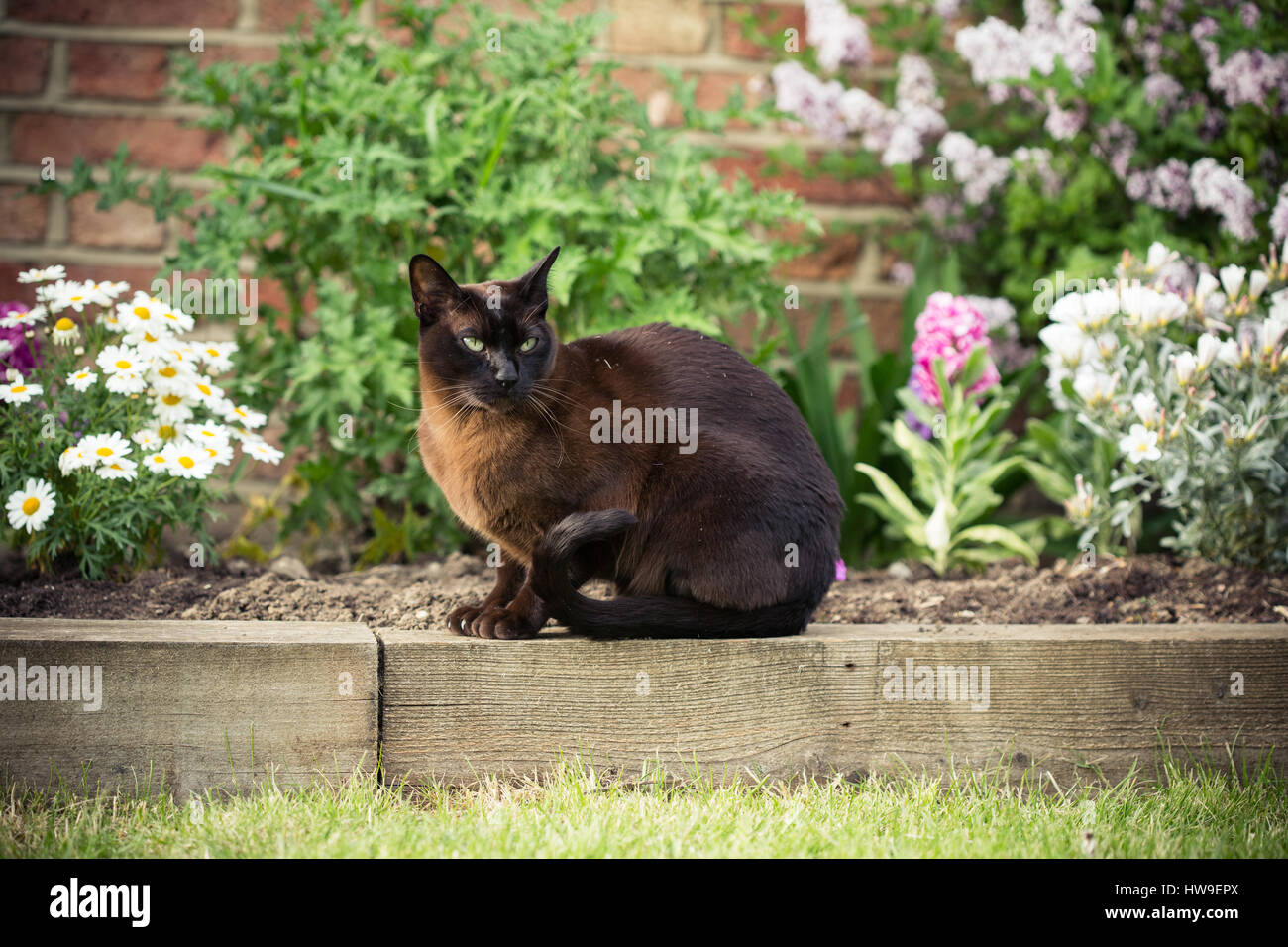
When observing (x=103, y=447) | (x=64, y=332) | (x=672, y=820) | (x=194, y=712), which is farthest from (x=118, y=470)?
(x=672, y=820)

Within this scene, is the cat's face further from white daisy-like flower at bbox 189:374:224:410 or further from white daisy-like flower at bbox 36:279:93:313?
white daisy-like flower at bbox 36:279:93:313

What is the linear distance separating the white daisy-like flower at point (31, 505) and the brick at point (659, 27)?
2149mm

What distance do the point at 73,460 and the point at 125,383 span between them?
0.18 metres

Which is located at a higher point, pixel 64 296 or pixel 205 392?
pixel 64 296

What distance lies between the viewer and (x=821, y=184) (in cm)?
357

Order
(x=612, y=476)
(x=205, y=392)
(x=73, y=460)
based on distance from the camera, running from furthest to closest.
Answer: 1. (x=205, y=392)
2. (x=73, y=460)
3. (x=612, y=476)

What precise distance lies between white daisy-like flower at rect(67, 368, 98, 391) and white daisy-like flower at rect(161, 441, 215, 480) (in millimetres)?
199

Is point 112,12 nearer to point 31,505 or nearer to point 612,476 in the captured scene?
point 31,505

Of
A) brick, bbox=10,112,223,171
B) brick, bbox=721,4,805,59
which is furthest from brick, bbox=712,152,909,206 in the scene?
brick, bbox=10,112,223,171

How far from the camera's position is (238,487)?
3.29 metres

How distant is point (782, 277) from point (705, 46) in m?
0.76

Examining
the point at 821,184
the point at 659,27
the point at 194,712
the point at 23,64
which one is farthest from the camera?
the point at 821,184

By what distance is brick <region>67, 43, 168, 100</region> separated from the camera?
3203 mm

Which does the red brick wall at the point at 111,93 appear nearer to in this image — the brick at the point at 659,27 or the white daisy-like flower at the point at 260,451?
the brick at the point at 659,27
